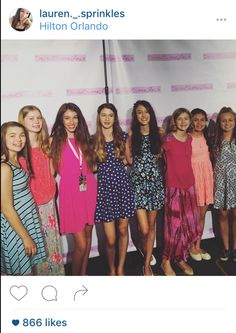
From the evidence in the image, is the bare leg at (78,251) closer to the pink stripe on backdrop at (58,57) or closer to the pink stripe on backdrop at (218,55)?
the pink stripe on backdrop at (58,57)

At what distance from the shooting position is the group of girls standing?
1.37m

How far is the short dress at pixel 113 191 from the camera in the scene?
1.42 metres

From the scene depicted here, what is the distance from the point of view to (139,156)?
1.45 m

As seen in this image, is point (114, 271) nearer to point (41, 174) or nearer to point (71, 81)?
point (41, 174)

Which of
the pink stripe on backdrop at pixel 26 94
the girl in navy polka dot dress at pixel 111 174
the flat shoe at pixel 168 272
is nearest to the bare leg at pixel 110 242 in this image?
the girl in navy polka dot dress at pixel 111 174

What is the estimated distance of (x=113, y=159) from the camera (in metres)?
1.43

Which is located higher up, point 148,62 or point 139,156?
point 148,62
